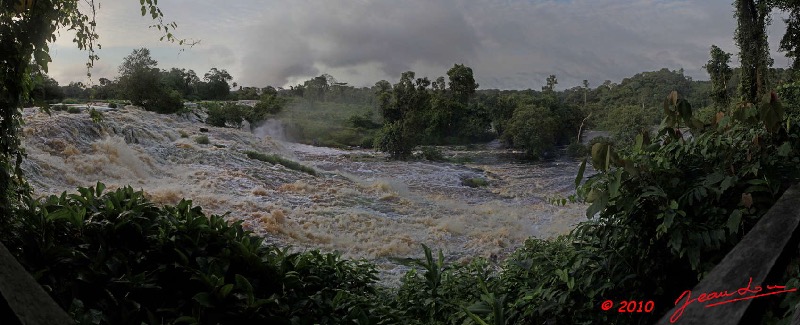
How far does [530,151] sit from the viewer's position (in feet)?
29.8

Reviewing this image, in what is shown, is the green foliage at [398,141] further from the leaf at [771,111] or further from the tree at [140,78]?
the leaf at [771,111]

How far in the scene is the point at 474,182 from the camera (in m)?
8.12

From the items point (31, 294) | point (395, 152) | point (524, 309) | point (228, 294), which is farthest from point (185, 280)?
point (395, 152)

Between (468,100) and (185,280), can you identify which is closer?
(185,280)

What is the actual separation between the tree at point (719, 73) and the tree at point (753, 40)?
4.93 feet

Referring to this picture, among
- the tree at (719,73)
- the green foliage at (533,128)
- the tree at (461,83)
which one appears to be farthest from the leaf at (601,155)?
the tree at (719,73)

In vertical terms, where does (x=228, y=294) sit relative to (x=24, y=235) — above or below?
below

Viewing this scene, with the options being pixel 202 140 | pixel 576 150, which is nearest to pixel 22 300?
pixel 202 140

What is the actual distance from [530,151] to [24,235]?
8371 millimetres

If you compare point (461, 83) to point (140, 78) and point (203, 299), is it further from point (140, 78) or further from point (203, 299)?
point (203, 299)

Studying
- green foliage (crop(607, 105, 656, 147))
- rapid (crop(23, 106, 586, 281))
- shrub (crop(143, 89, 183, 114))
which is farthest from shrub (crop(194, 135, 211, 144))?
green foliage (crop(607, 105, 656, 147))

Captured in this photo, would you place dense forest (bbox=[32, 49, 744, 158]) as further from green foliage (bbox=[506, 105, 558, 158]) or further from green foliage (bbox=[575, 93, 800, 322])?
green foliage (bbox=[575, 93, 800, 322])

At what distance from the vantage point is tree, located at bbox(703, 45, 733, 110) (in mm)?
9742

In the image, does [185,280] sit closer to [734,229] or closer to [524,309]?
[524,309]
